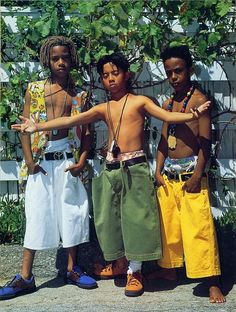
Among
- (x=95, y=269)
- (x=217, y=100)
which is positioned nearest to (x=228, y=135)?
(x=217, y=100)

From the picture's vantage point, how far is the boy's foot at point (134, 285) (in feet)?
14.9

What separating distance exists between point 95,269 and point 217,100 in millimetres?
1711

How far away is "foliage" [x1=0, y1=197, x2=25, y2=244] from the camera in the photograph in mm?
5504

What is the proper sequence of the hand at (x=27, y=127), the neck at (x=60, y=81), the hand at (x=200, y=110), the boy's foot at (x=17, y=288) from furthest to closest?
the neck at (x=60, y=81), the boy's foot at (x=17, y=288), the hand at (x=27, y=127), the hand at (x=200, y=110)

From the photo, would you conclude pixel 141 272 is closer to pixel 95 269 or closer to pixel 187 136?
pixel 95 269

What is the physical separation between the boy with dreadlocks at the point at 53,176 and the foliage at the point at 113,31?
27cm

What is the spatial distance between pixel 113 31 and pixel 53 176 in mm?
1068

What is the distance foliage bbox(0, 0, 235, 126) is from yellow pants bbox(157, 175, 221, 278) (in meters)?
1.04

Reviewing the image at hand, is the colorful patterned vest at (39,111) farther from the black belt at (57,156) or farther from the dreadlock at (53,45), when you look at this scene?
the dreadlock at (53,45)

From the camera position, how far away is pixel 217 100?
5633 millimetres

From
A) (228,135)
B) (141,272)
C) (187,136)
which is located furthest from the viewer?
(228,135)

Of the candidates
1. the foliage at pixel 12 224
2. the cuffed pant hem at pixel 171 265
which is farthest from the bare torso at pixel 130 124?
the foliage at pixel 12 224

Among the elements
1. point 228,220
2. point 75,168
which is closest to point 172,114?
point 75,168

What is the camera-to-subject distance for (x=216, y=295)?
14.4ft
